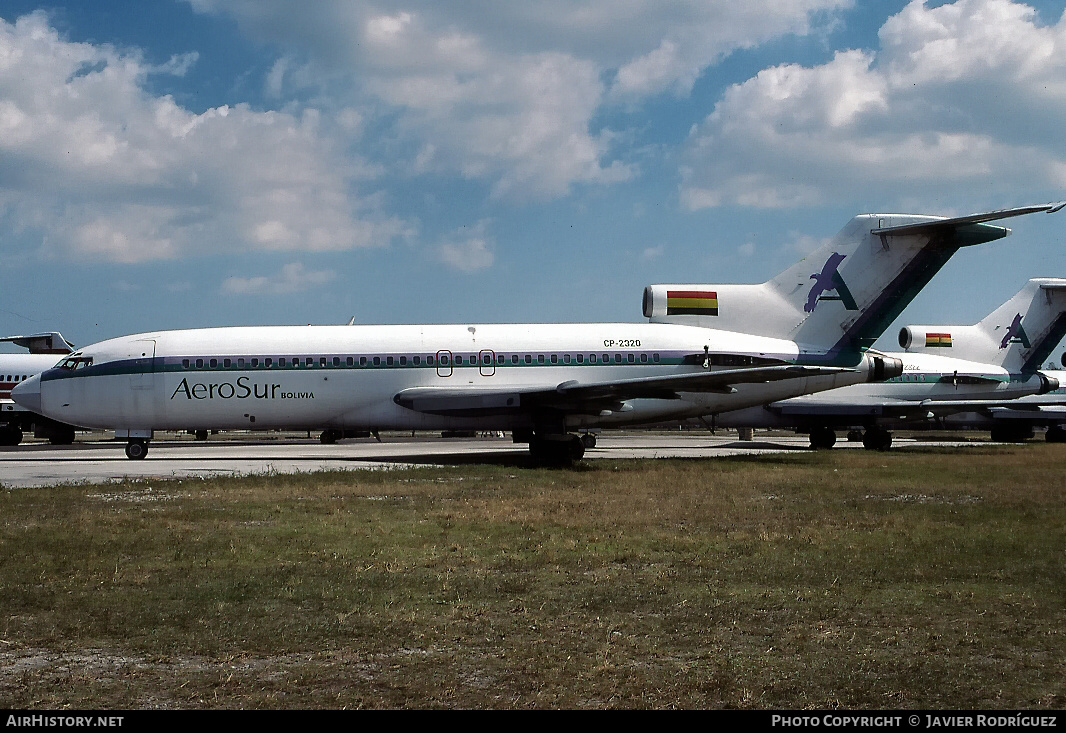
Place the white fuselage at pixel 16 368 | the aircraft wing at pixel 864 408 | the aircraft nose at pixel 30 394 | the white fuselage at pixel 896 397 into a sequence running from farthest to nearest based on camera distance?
the white fuselage at pixel 16 368 < the aircraft wing at pixel 864 408 < the white fuselage at pixel 896 397 < the aircraft nose at pixel 30 394

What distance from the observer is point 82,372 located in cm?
2442

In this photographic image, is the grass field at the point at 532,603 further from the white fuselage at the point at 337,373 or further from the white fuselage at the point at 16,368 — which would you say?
the white fuselage at the point at 16,368

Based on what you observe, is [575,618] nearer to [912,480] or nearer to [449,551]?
[449,551]

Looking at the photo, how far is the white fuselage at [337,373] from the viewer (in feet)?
79.3

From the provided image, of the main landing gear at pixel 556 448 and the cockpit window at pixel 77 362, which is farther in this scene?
the cockpit window at pixel 77 362

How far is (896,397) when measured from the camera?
34.8 metres

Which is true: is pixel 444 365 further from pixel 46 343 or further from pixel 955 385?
pixel 46 343

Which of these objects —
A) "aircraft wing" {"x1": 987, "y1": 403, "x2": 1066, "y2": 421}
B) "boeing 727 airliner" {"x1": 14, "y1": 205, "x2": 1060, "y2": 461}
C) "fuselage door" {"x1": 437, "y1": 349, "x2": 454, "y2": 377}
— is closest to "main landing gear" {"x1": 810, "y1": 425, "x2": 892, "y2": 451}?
"boeing 727 airliner" {"x1": 14, "y1": 205, "x2": 1060, "y2": 461}

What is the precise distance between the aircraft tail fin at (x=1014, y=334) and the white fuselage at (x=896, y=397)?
3.53 metres

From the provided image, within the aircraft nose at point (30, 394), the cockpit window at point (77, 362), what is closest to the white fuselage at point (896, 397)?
the cockpit window at point (77, 362)

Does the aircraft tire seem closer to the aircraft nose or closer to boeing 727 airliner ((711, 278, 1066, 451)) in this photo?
the aircraft nose

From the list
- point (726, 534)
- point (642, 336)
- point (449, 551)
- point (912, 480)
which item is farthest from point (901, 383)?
point (449, 551)

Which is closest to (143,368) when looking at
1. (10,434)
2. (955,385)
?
(10,434)

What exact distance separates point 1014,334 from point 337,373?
32136mm
